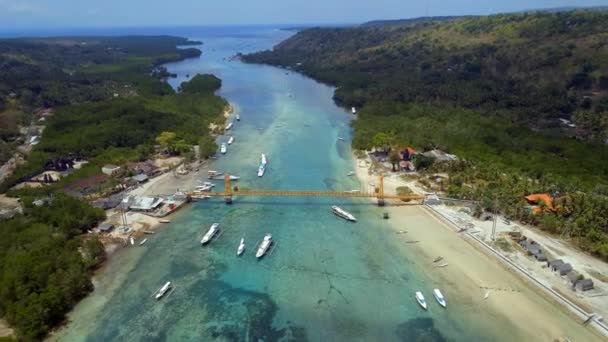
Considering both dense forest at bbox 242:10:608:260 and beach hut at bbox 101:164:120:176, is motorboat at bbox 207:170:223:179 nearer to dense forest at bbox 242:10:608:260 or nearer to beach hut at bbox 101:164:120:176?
beach hut at bbox 101:164:120:176

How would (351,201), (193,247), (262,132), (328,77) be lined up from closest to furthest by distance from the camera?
(193,247)
(351,201)
(262,132)
(328,77)

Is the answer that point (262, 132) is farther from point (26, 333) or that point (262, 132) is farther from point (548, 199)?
point (26, 333)

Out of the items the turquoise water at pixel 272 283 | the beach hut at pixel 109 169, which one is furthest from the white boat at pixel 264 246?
the beach hut at pixel 109 169

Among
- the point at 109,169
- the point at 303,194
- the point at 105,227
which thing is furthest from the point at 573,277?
the point at 109,169

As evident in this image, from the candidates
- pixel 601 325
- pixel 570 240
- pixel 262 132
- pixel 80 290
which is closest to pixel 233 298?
pixel 80 290

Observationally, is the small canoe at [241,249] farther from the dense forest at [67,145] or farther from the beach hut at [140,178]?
the beach hut at [140,178]
